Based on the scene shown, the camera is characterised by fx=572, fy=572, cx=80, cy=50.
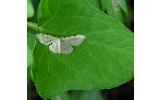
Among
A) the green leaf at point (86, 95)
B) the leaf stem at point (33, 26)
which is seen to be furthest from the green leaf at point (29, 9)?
the green leaf at point (86, 95)

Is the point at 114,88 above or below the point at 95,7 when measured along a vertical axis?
below

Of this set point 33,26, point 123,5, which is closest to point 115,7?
point 123,5

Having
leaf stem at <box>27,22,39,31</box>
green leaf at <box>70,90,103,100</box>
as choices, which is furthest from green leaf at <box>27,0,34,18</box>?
green leaf at <box>70,90,103,100</box>

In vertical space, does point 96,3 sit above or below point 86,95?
above

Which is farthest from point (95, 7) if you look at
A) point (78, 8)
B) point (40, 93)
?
point (40, 93)

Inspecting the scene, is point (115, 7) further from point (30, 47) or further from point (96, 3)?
point (30, 47)
